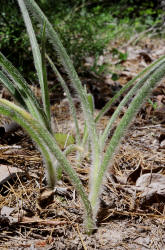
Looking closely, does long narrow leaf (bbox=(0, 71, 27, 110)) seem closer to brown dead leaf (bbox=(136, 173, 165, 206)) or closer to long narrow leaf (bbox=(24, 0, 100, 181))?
long narrow leaf (bbox=(24, 0, 100, 181))

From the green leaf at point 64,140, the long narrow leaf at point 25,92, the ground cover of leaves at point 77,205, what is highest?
the long narrow leaf at point 25,92

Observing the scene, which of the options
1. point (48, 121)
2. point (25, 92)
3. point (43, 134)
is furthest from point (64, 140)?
point (43, 134)

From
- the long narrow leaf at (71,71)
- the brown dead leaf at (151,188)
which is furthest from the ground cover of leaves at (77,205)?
the long narrow leaf at (71,71)

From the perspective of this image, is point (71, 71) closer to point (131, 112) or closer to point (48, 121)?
point (48, 121)

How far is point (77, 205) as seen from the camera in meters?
1.02

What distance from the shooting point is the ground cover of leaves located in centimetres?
87

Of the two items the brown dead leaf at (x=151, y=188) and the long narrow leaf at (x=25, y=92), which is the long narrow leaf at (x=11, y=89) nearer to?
the long narrow leaf at (x=25, y=92)

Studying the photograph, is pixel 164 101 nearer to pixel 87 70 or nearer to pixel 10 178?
pixel 87 70

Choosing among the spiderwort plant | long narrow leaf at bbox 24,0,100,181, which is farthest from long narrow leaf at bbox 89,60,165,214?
long narrow leaf at bbox 24,0,100,181

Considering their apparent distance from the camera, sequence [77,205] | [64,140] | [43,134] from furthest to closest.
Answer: [64,140] < [77,205] < [43,134]

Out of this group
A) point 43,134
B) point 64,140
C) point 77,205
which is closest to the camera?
point 43,134

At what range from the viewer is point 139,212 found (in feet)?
3.26

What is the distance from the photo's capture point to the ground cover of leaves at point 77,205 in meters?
0.87

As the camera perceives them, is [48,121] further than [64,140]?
No
